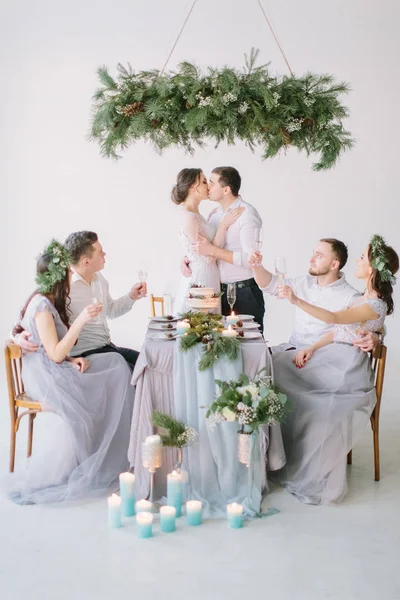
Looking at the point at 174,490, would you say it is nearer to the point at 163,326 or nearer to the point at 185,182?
the point at 163,326

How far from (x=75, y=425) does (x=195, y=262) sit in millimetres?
1525

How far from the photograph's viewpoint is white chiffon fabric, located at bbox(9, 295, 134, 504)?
432cm

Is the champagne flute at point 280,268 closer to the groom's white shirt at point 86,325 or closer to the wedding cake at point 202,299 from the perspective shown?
the wedding cake at point 202,299

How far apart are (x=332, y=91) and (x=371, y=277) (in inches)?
43.7

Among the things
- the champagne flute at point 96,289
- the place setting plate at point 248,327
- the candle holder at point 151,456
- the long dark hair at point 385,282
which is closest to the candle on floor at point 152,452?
the candle holder at point 151,456

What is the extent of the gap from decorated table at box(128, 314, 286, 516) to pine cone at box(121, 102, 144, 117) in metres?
1.24

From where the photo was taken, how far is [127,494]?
3.98 m

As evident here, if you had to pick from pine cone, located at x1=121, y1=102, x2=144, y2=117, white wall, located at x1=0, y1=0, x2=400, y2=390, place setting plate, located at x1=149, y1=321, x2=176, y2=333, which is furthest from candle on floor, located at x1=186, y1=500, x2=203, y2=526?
white wall, located at x1=0, y1=0, x2=400, y2=390

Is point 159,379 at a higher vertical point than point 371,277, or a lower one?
lower

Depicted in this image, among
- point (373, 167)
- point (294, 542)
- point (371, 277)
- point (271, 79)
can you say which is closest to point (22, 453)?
point (294, 542)

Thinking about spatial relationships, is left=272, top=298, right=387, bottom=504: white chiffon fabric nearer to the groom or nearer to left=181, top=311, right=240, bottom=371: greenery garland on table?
left=181, top=311, right=240, bottom=371: greenery garland on table

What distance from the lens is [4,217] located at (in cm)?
904

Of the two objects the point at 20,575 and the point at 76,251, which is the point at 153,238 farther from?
the point at 20,575

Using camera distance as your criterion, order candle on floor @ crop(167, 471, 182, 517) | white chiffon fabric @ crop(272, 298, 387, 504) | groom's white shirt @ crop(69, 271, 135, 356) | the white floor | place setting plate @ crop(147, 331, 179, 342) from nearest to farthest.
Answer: the white floor → candle on floor @ crop(167, 471, 182, 517) → white chiffon fabric @ crop(272, 298, 387, 504) → place setting plate @ crop(147, 331, 179, 342) → groom's white shirt @ crop(69, 271, 135, 356)
